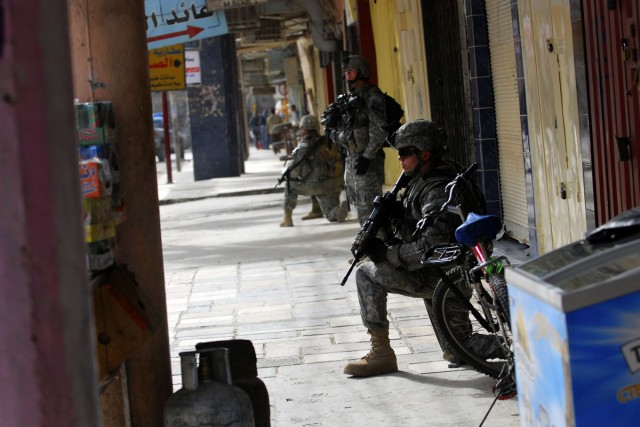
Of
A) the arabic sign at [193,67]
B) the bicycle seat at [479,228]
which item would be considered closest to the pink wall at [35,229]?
the bicycle seat at [479,228]

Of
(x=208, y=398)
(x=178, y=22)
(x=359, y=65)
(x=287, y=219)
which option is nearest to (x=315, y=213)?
(x=287, y=219)

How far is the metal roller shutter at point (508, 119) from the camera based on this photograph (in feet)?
31.8

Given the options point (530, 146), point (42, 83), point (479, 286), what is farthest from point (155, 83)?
point (42, 83)

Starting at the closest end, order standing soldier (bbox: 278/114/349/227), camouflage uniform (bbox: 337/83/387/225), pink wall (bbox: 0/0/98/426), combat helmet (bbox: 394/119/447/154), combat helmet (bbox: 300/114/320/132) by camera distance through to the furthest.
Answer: pink wall (bbox: 0/0/98/426) → combat helmet (bbox: 394/119/447/154) → camouflage uniform (bbox: 337/83/387/225) → standing soldier (bbox: 278/114/349/227) → combat helmet (bbox: 300/114/320/132)

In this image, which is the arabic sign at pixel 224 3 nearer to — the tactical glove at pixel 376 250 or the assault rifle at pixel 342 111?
the assault rifle at pixel 342 111

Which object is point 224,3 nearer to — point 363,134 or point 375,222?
point 363,134

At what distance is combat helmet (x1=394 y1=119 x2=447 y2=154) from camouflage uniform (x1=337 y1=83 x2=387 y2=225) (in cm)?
396

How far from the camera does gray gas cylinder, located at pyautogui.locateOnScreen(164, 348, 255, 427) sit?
436 centimetres

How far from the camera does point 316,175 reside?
14258 millimetres

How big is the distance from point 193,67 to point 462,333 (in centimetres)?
2088

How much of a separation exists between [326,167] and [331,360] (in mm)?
7604

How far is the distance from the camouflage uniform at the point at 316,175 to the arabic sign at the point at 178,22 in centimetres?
211

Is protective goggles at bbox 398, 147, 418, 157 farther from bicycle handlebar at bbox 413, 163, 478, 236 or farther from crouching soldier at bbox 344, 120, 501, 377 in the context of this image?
bicycle handlebar at bbox 413, 163, 478, 236

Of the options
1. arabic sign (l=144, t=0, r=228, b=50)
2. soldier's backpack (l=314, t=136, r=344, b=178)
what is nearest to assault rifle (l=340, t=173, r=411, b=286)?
soldier's backpack (l=314, t=136, r=344, b=178)
